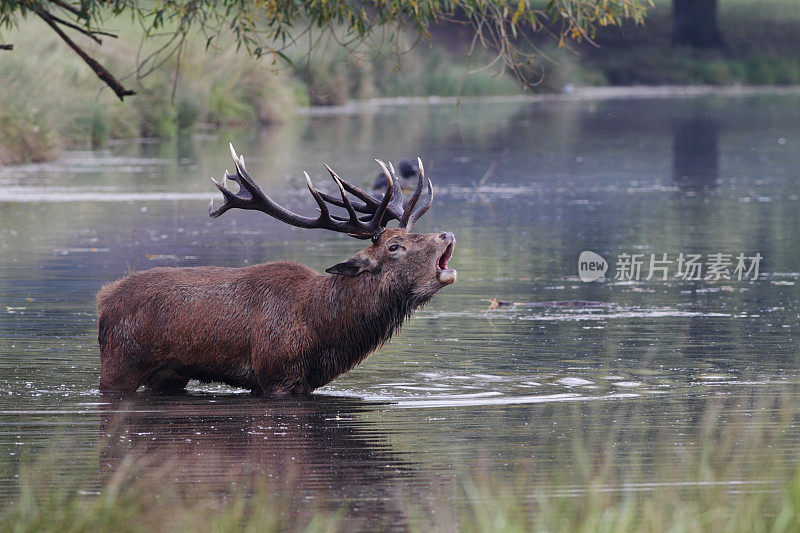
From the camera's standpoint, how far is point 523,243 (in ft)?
66.6

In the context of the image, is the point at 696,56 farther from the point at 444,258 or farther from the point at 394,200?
the point at 444,258

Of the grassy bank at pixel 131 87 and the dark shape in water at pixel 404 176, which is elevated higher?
the grassy bank at pixel 131 87

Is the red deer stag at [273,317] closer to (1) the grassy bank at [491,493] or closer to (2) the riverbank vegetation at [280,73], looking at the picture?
(1) the grassy bank at [491,493]

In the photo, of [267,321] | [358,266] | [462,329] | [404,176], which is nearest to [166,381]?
[267,321]

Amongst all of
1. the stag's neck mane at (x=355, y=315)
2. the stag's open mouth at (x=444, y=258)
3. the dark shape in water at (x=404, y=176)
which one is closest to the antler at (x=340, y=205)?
the stag's neck mane at (x=355, y=315)

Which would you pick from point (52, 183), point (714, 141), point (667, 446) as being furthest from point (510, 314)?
point (714, 141)

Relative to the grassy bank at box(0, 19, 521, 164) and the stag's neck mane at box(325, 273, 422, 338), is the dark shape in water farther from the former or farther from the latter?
the stag's neck mane at box(325, 273, 422, 338)

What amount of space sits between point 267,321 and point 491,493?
341 cm

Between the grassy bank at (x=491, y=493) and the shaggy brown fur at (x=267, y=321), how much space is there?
1.56 meters

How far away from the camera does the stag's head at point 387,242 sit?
1060 cm

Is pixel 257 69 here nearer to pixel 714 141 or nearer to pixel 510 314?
pixel 714 141

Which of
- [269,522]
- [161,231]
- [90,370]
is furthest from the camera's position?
[161,231]

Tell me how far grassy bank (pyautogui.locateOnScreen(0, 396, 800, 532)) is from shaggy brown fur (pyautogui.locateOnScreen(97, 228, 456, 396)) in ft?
5.12

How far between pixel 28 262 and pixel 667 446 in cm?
1133
